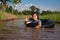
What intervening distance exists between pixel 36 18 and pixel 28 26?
3260 mm

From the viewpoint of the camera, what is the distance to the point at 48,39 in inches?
422

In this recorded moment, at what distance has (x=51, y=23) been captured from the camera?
59.4ft

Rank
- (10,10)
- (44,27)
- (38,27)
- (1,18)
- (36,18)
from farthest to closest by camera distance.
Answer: (10,10) → (1,18) → (44,27) → (38,27) → (36,18)

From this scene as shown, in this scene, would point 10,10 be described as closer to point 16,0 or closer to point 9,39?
point 16,0

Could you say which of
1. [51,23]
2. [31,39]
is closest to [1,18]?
[51,23]

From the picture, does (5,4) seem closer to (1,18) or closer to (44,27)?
(1,18)

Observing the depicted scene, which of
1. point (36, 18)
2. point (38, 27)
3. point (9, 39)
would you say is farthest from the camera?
point (38, 27)

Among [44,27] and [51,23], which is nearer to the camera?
[44,27]

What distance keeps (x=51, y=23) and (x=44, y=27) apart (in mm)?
1624

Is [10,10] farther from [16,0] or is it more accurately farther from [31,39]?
[31,39]

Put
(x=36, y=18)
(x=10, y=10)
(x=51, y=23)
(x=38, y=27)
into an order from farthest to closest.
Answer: (x=10, y=10), (x=51, y=23), (x=38, y=27), (x=36, y=18)

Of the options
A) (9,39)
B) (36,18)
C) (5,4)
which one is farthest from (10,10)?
(9,39)

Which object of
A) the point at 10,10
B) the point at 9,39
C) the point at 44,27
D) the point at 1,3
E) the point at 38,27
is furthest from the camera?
the point at 10,10

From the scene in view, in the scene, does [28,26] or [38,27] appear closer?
[38,27]
